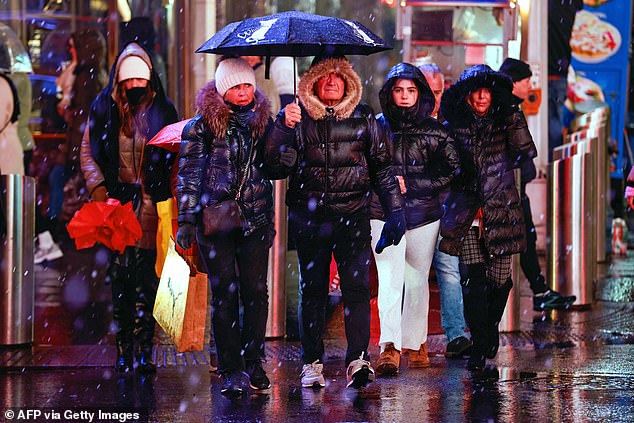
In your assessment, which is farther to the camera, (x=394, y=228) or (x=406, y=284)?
(x=406, y=284)

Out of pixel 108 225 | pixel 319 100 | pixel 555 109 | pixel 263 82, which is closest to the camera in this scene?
pixel 319 100

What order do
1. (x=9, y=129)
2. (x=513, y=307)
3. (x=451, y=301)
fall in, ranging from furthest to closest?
(x=9, y=129) → (x=513, y=307) → (x=451, y=301)

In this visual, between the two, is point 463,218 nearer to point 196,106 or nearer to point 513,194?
point 513,194

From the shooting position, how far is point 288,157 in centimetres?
815

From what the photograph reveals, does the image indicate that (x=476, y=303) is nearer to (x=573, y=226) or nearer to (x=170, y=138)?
(x=170, y=138)

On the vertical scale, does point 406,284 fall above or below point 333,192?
below

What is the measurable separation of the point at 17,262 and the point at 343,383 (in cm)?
284

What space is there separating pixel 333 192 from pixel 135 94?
1513mm

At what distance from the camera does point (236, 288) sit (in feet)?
26.9

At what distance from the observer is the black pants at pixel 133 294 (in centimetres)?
891

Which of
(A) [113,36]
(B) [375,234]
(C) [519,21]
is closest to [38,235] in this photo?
(A) [113,36]

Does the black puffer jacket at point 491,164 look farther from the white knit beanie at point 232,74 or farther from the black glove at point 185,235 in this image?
the black glove at point 185,235

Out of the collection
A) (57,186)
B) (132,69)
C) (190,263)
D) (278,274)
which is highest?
(132,69)

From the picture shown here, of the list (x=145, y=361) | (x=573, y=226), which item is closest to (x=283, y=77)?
(x=573, y=226)
